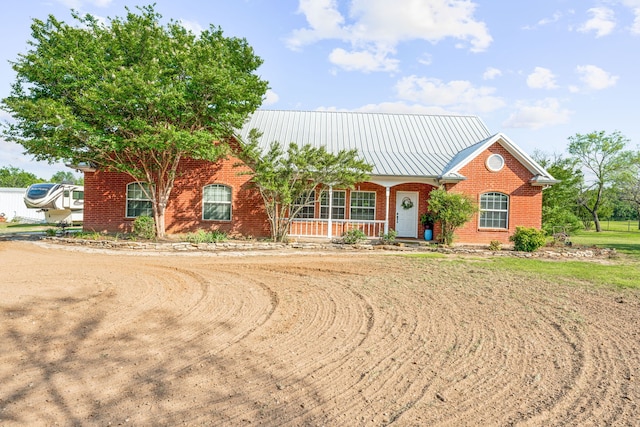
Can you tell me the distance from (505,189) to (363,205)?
19.8 feet

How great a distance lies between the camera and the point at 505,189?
15.6 metres

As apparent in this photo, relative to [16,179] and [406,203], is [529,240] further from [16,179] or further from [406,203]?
[16,179]

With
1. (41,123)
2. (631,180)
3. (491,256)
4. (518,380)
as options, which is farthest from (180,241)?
(631,180)

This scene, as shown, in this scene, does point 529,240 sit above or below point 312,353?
above

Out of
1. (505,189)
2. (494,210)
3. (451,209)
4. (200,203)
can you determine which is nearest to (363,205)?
(451,209)

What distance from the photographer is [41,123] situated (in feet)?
36.6

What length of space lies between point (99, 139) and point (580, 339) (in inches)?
527

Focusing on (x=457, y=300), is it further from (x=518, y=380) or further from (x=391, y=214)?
(x=391, y=214)

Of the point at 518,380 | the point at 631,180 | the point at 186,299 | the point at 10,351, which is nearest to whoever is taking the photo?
the point at 518,380

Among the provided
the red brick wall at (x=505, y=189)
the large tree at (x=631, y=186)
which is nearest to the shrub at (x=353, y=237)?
the red brick wall at (x=505, y=189)

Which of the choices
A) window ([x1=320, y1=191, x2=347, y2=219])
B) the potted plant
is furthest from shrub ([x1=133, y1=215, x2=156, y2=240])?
the potted plant

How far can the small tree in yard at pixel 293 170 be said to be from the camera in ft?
43.4

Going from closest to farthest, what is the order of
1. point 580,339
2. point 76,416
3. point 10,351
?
point 76,416 → point 10,351 → point 580,339

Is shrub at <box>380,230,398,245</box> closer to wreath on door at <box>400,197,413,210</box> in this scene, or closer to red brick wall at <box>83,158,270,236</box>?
wreath on door at <box>400,197,413,210</box>
